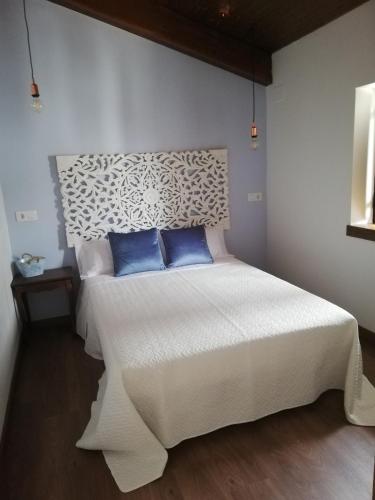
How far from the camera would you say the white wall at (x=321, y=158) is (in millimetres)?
2590

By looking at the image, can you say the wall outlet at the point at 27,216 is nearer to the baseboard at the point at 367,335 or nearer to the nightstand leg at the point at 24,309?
the nightstand leg at the point at 24,309

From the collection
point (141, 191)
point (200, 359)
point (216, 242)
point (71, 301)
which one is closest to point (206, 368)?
point (200, 359)

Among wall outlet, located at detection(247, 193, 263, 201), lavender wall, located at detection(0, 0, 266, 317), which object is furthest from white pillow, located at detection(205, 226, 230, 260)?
lavender wall, located at detection(0, 0, 266, 317)

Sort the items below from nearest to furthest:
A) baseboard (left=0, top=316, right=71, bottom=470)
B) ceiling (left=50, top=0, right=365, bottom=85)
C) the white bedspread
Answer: the white bedspread < baseboard (left=0, top=316, right=71, bottom=470) < ceiling (left=50, top=0, right=365, bottom=85)

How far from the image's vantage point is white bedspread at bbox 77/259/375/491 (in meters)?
1.68

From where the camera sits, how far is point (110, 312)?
2.30 m

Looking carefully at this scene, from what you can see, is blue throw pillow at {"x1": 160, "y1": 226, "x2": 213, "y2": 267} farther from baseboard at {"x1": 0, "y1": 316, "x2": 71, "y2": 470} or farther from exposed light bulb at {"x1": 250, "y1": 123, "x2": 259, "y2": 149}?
baseboard at {"x1": 0, "y1": 316, "x2": 71, "y2": 470}

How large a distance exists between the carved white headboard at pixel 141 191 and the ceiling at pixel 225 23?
0.84 meters

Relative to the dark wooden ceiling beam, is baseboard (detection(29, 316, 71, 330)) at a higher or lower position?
lower

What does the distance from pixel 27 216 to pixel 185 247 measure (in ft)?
4.50

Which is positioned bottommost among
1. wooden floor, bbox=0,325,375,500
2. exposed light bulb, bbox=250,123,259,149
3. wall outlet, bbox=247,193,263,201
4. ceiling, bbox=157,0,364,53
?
wooden floor, bbox=0,325,375,500

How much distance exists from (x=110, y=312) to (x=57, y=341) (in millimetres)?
1007

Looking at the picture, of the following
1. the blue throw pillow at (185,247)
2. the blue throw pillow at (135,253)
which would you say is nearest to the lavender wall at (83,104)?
the blue throw pillow at (135,253)

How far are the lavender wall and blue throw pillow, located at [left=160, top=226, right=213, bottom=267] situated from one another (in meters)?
0.82
